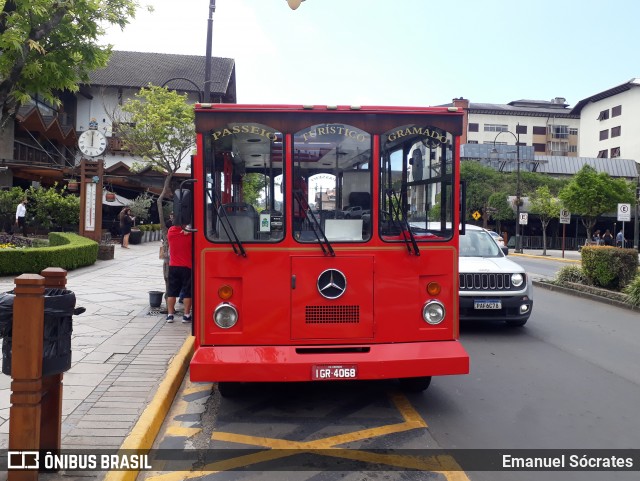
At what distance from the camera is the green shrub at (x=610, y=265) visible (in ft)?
45.2

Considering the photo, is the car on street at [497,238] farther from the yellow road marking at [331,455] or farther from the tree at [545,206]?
the tree at [545,206]

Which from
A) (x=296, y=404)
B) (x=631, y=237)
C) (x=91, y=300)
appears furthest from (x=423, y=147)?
(x=631, y=237)

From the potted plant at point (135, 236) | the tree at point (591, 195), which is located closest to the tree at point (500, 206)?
the tree at point (591, 195)

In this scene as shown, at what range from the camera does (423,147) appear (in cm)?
568

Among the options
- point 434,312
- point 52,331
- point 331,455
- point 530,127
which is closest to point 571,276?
point 434,312

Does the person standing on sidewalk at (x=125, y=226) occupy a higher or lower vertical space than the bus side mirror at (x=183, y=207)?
higher

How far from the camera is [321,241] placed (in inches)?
215

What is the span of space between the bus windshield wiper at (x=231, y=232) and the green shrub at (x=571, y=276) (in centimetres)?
1249

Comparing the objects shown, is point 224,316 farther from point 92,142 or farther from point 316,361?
point 92,142

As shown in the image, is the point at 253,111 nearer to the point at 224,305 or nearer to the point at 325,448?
the point at 224,305

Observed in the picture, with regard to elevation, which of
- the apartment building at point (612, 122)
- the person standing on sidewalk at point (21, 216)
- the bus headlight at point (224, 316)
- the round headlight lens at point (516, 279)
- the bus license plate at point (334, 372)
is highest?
the apartment building at point (612, 122)

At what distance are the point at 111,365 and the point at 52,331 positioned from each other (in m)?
2.90

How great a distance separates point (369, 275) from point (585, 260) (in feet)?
37.5

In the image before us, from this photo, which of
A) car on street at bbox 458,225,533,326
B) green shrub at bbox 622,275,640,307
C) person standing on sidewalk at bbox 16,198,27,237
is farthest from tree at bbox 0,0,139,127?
person standing on sidewalk at bbox 16,198,27,237
